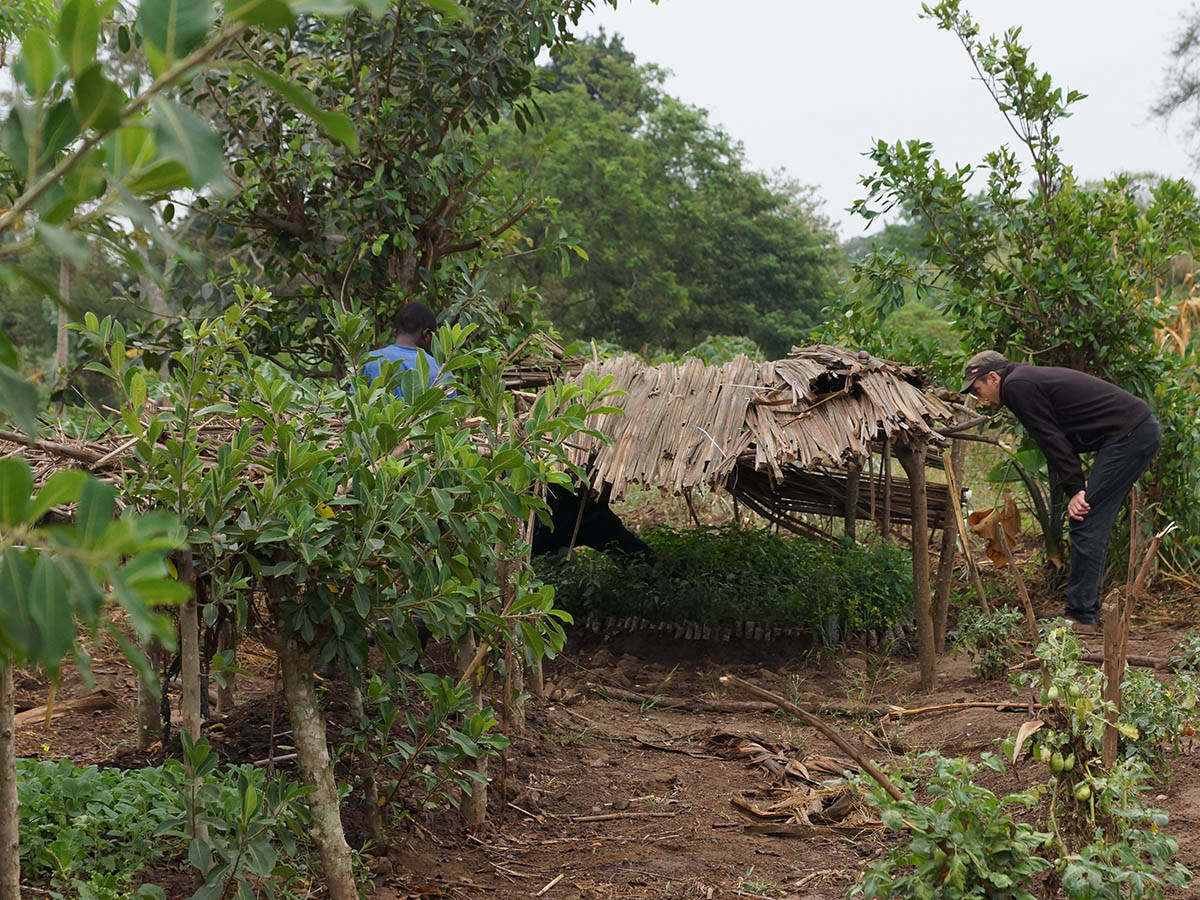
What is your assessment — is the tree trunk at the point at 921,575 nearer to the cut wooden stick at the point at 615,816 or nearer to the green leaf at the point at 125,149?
the cut wooden stick at the point at 615,816

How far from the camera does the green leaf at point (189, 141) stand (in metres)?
0.81

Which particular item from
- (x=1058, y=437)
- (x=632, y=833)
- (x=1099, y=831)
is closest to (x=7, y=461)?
(x=1099, y=831)

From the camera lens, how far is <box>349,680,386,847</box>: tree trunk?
352 cm

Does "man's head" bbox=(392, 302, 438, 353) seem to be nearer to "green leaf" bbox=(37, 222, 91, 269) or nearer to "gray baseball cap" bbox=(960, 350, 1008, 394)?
"gray baseball cap" bbox=(960, 350, 1008, 394)

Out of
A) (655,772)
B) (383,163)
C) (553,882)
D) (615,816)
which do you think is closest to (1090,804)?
(553,882)

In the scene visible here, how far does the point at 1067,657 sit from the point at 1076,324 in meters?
4.98

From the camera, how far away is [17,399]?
89cm

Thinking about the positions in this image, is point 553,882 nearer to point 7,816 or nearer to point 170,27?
point 7,816

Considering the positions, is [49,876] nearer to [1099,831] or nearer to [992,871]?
[992,871]

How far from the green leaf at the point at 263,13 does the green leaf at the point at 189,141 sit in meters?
0.09

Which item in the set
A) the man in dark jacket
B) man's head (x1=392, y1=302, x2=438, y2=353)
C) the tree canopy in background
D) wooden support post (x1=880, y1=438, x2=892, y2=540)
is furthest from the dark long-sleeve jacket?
the tree canopy in background

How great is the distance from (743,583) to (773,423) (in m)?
1.84

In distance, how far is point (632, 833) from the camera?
14.3ft

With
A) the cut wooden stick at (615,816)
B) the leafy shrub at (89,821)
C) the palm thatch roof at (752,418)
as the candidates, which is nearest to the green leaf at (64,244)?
the leafy shrub at (89,821)
